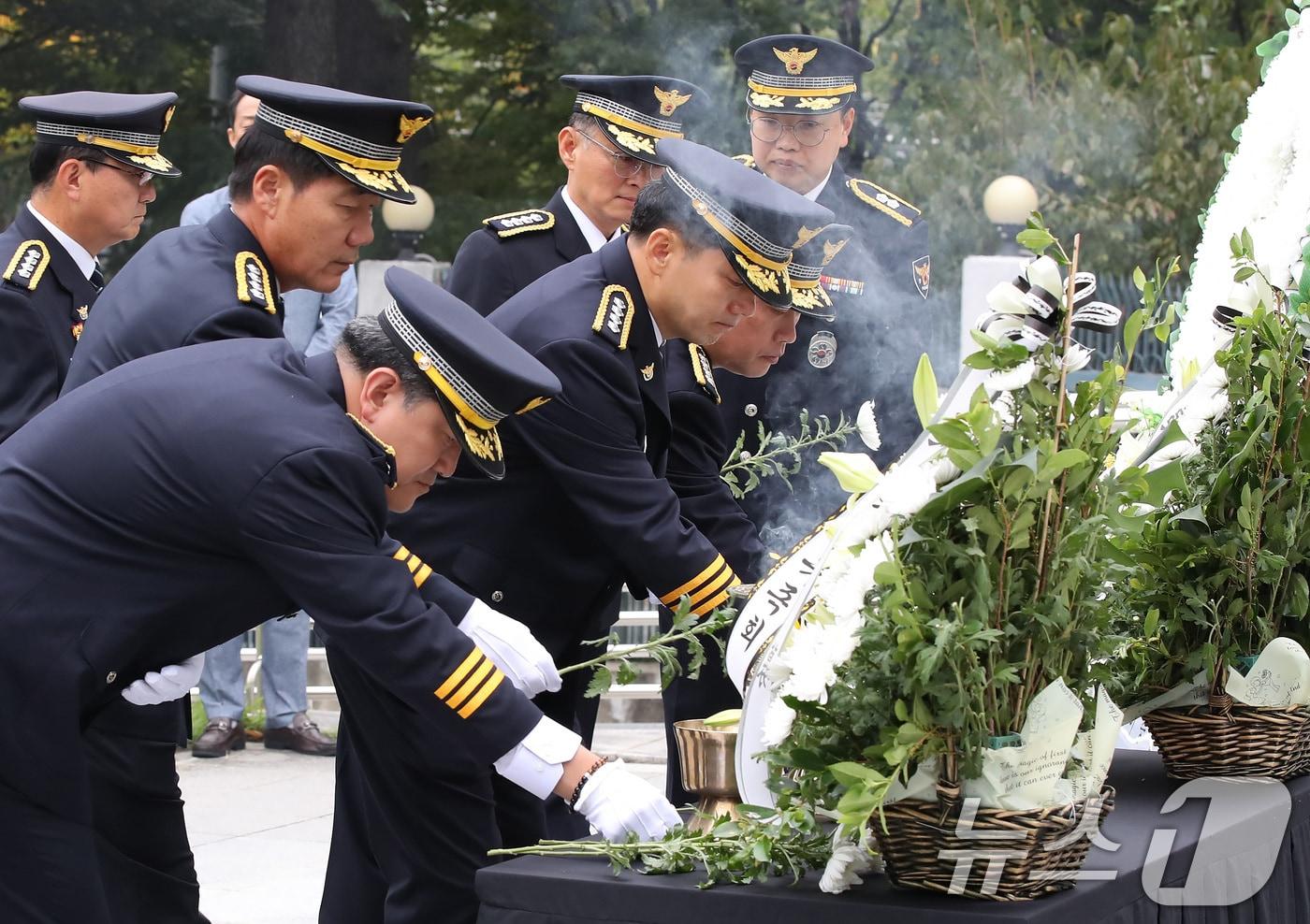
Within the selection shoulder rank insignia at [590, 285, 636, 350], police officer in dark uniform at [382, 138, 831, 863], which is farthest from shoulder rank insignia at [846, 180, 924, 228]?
shoulder rank insignia at [590, 285, 636, 350]

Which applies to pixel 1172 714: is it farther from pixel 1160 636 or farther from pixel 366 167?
pixel 366 167

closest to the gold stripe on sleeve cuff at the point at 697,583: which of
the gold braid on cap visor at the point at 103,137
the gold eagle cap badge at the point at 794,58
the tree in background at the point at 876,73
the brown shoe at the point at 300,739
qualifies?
the gold braid on cap visor at the point at 103,137

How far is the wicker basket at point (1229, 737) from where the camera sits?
288 centimetres

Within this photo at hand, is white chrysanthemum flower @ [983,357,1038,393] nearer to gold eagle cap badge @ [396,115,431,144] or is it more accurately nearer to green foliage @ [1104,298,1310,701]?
green foliage @ [1104,298,1310,701]

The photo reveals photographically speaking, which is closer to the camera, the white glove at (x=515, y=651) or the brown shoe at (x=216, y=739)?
the white glove at (x=515, y=651)

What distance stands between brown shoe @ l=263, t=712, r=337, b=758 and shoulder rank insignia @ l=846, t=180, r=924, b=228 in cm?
309

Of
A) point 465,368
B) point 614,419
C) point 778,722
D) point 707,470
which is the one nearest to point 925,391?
point 778,722

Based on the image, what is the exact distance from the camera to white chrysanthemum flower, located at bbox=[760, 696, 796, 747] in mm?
2285

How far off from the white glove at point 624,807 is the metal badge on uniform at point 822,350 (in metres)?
2.39

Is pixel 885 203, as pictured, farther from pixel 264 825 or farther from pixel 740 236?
pixel 264 825

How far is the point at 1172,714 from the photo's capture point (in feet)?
9.61

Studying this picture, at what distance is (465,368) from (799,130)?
2.62 m

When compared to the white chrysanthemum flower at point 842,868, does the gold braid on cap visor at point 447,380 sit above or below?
above

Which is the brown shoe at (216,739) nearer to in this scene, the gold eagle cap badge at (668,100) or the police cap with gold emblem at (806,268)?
the gold eagle cap badge at (668,100)
